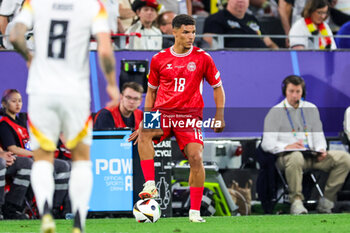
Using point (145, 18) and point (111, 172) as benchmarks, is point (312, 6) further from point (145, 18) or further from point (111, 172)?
point (111, 172)

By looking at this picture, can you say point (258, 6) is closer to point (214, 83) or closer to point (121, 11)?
point (121, 11)

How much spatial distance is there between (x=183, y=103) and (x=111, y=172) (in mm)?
2161

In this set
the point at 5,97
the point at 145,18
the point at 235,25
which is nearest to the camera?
the point at 5,97

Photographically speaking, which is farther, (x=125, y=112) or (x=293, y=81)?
(x=293, y=81)

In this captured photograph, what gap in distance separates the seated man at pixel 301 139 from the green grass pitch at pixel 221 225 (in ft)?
6.26

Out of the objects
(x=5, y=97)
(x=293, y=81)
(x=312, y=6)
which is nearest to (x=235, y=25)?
(x=312, y=6)

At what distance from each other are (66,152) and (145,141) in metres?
2.56

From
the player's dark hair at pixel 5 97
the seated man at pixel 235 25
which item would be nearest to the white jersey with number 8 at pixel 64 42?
the player's dark hair at pixel 5 97

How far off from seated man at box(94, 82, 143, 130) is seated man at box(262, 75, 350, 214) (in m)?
2.01

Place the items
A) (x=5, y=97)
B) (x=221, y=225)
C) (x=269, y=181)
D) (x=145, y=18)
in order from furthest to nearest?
1. (x=145, y=18)
2. (x=269, y=181)
3. (x=5, y=97)
4. (x=221, y=225)

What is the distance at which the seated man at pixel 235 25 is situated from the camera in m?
12.4

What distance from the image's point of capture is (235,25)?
12578mm

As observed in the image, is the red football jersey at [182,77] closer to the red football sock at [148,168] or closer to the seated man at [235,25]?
the red football sock at [148,168]

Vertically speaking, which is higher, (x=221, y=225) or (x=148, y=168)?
(x=148, y=168)
